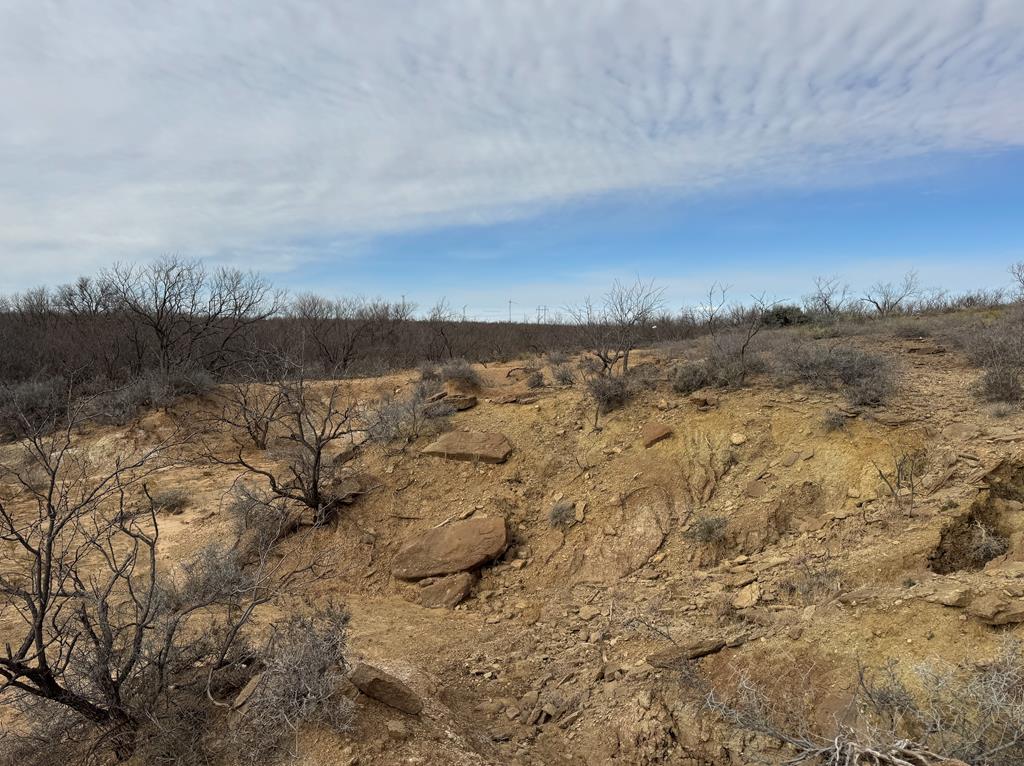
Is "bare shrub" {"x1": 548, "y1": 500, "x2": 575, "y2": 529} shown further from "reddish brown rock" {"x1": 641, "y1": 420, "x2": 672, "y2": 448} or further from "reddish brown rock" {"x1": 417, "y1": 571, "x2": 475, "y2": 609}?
"reddish brown rock" {"x1": 641, "y1": 420, "x2": 672, "y2": 448}

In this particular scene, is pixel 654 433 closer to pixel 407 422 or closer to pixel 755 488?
pixel 755 488

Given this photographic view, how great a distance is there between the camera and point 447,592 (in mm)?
5859

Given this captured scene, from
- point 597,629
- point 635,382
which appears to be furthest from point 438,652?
point 635,382

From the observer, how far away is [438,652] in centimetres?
480

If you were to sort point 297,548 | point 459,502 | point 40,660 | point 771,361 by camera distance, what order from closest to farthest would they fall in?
point 40,660, point 297,548, point 459,502, point 771,361

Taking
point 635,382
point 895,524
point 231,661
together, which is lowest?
point 231,661

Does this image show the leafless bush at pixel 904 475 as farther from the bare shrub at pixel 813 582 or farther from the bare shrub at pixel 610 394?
the bare shrub at pixel 610 394

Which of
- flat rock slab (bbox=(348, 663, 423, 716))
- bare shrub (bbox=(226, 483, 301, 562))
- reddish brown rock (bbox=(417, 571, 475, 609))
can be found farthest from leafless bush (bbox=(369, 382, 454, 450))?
flat rock slab (bbox=(348, 663, 423, 716))

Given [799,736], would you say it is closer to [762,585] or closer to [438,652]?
[762,585]

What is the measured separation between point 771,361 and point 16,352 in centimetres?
1995

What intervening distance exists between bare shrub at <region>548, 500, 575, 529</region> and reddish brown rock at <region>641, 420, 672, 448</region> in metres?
A: 1.32

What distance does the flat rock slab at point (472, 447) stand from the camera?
25.3 feet

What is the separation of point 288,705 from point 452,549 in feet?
11.1

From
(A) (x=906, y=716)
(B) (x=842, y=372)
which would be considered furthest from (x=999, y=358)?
(A) (x=906, y=716)
